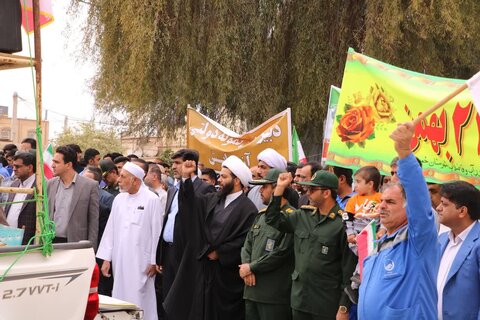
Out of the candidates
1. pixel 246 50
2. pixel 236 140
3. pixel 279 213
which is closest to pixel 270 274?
pixel 279 213

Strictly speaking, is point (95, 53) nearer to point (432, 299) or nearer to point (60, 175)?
point (60, 175)

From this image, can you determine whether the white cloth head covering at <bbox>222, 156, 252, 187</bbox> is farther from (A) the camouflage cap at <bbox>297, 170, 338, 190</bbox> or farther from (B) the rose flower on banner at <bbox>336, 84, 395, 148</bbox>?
(A) the camouflage cap at <bbox>297, 170, 338, 190</bbox>

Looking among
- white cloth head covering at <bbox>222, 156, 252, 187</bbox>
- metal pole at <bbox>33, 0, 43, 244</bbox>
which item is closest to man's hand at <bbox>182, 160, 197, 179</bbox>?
white cloth head covering at <bbox>222, 156, 252, 187</bbox>

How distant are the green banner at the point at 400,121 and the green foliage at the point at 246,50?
780 cm

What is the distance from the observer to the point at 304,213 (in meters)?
6.63

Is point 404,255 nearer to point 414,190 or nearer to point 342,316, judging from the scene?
point 414,190

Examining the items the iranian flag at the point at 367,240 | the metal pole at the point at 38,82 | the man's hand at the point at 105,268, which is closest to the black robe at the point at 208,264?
the man's hand at the point at 105,268

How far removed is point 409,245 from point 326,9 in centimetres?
1261

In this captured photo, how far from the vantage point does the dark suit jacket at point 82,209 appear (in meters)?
8.76

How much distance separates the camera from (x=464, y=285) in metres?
4.93

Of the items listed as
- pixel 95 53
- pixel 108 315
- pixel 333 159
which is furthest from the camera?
pixel 95 53

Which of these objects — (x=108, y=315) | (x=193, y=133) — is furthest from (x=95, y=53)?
(x=108, y=315)

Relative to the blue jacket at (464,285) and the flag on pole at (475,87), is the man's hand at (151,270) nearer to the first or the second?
the blue jacket at (464,285)

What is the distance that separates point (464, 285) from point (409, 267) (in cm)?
72
